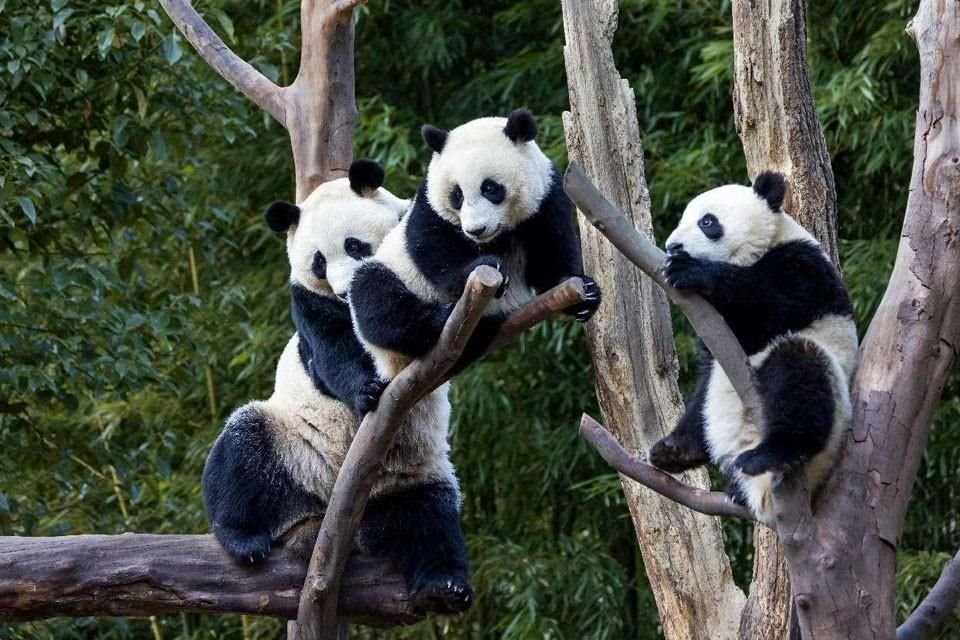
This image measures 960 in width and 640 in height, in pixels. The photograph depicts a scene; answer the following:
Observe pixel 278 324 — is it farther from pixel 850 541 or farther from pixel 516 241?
pixel 850 541

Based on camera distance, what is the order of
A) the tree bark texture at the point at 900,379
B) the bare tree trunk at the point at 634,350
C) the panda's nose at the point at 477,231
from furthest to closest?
the bare tree trunk at the point at 634,350
the panda's nose at the point at 477,231
the tree bark texture at the point at 900,379

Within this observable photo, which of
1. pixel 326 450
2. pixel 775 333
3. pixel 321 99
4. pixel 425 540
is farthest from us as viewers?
pixel 321 99

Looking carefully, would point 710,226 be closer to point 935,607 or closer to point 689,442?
point 689,442

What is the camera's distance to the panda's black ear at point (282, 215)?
3.08 meters

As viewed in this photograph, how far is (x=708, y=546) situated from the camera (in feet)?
10.7

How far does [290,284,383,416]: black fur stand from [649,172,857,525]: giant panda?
2.34 feet

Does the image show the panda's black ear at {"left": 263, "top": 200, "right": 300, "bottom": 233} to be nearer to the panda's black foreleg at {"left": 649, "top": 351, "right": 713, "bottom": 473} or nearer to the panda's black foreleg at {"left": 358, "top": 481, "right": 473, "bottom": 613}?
the panda's black foreleg at {"left": 358, "top": 481, "right": 473, "bottom": 613}

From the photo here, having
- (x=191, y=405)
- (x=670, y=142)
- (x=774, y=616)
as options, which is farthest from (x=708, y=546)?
(x=191, y=405)

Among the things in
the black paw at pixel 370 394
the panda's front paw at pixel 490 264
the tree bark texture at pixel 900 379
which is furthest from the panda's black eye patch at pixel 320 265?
the tree bark texture at pixel 900 379

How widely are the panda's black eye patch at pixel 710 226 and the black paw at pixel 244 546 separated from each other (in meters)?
1.34

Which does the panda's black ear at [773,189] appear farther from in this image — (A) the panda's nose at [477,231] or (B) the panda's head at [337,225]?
(B) the panda's head at [337,225]

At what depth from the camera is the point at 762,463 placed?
211 cm

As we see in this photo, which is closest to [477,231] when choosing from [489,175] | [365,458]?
[489,175]

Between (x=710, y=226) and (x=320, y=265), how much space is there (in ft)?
3.34
